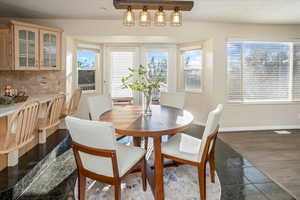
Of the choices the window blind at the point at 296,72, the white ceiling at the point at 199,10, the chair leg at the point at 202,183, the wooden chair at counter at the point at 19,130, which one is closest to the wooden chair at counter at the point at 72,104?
the wooden chair at counter at the point at 19,130

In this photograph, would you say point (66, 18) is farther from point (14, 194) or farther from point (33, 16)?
point (14, 194)

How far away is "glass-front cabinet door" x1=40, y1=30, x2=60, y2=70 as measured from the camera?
3928 mm

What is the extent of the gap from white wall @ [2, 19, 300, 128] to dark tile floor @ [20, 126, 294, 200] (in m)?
1.86

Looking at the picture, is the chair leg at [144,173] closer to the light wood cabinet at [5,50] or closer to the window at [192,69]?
the light wood cabinet at [5,50]

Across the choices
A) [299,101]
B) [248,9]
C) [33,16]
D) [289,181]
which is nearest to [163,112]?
[289,181]

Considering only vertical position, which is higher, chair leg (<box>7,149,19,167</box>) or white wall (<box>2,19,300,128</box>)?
white wall (<box>2,19,300,128</box>)

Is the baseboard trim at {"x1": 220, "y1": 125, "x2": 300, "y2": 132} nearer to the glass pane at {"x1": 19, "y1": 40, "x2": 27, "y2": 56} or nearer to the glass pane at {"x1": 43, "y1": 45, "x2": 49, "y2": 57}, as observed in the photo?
the glass pane at {"x1": 43, "y1": 45, "x2": 49, "y2": 57}

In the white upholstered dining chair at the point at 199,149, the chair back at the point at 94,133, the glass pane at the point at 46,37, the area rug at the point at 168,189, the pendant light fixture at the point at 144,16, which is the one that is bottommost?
the area rug at the point at 168,189

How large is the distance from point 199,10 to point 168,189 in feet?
9.56

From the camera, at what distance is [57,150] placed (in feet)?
10.7

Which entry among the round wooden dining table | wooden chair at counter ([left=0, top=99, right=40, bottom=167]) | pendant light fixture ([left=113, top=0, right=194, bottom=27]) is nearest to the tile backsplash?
wooden chair at counter ([left=0, top=99, right=40, bottom=167])

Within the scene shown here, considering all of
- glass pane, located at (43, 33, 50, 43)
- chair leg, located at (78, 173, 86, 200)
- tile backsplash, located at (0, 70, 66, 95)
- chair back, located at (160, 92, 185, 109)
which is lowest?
chair leg, located at (78, 173, 86, 200)

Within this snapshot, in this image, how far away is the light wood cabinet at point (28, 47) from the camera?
3617mm

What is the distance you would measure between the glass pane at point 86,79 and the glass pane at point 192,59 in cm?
227
